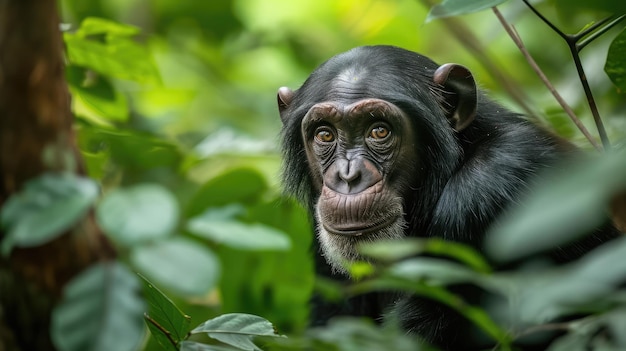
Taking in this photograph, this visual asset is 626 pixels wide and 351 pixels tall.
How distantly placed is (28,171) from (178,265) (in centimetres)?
69

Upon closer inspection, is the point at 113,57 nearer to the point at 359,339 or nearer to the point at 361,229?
the point at 361,229

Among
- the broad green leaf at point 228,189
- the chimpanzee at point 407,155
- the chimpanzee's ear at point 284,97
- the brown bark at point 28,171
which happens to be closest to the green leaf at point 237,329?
the brown bark at point 28,171

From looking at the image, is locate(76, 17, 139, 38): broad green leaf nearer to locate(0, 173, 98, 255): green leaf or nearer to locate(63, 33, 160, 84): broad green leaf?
locate(63, 33, 160, 84): broad green leaf

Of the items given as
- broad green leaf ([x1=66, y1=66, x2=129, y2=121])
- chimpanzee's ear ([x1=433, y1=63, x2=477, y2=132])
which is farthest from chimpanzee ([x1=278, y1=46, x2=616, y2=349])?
broad green leaf ([x1=66, y1=66, x2=129, y2=121])

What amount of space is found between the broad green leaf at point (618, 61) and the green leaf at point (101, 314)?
2.39 metres

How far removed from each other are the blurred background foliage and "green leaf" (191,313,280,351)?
0.18m

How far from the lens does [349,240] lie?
468cm

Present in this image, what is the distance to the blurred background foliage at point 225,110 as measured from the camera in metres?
2.52

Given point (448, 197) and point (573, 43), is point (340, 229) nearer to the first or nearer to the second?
point (448, 197)

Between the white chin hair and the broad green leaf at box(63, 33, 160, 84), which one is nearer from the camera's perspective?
the white chin hair

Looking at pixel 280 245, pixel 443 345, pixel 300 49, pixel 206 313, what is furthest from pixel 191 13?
pixel 280 245

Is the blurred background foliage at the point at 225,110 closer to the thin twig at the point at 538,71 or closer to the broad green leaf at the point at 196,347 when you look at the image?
the broad green leaf at the point at 196,347

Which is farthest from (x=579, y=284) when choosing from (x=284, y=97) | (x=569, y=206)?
(x=284, y=97)

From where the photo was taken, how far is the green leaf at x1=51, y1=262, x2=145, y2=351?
209cm
